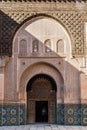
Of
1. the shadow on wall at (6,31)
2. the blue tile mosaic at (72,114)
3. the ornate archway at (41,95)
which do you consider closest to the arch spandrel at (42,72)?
the ornate archway at (41,95)

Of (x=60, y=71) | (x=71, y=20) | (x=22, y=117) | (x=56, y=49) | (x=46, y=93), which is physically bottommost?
(x=22, y=117)

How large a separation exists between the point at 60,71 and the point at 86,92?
3.84 ft

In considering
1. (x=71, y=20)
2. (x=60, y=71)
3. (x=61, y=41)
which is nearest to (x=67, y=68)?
(x=60, y=71)

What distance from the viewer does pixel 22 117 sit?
428 inches

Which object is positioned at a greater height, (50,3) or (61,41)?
(50,3)

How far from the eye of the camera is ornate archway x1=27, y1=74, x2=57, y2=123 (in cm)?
1124

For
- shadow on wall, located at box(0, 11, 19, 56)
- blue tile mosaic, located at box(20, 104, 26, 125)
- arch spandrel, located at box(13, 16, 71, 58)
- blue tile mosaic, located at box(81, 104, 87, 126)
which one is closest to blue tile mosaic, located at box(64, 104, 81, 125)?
blue tile mosaic, located at box(81, 104, 87, 126)

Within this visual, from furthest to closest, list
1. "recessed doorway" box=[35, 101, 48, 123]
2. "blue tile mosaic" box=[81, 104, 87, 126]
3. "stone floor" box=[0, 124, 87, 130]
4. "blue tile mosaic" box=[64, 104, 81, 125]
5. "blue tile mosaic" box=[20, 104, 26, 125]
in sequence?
"recessed doorway" box=[35, 101, 48, 123]
"blue tile mosaic" box=[20, 104, 26, 125]
"blue tile mosaic" box=[64, 104, 81, 125]
"blue tile mosaic" box=[81, 104, 87, 126]
"stone floor" box=[0, 124, 87, 130]

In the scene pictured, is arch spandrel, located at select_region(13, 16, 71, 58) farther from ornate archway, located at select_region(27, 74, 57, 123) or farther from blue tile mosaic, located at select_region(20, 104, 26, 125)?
blue tile mosaic, located at select_region(20, 104, 26, 125)

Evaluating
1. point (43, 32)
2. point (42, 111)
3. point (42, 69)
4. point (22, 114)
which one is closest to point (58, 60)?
point (42, 69)

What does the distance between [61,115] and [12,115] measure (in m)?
1.70

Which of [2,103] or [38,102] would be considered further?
A: [38,102]

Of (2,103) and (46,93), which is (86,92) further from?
(2,103)

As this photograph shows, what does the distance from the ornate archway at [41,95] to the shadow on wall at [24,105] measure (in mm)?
369
